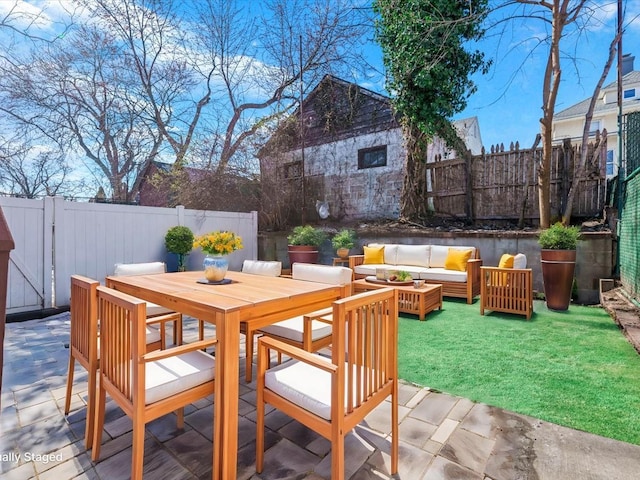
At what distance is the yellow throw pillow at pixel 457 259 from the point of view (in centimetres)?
539

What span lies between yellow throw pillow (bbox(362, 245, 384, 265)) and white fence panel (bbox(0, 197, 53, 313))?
5359mm

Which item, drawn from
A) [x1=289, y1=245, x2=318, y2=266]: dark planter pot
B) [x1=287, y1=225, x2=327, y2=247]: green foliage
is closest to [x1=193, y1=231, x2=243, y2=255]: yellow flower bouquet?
[x1=289, y1=245, x2=318, y2=266]: dark planter pot

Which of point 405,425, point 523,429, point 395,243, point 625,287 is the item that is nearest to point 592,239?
point 625,287

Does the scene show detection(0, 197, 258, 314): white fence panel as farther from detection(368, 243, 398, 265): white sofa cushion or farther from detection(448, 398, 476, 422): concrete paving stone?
detection(448, 398, 476, 422): concrete paving stone

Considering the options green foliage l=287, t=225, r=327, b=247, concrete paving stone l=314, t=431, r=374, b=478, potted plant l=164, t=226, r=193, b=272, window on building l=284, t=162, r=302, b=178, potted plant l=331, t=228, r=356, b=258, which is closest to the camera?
concrete paving stone l=314, t=431, r=374, b=478

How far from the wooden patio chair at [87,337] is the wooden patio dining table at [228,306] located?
14.4 inches

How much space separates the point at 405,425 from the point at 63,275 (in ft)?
17.7

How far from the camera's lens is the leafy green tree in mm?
6641

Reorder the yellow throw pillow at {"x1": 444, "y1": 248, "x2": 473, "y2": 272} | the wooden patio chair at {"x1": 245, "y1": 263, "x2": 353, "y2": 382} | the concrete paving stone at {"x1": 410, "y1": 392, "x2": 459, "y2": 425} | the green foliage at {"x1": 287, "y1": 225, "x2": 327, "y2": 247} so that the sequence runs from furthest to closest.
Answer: the green foliage at {"x1": 287, "y1": 225, "x2": 327, "y2": 247}, the yellow throw pillow at {"x1": 444, "y1": 248, "x2": 473, "y2": 272}, the wooden patio chair at {"x1": 245, "y1": 263, "x2": 353, "y2": 382}, the concrete paving stone at {"x1": 410, "y1": 392, "x2": 459, "y2": 425}

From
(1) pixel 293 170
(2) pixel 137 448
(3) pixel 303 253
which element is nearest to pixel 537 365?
(2) pixel 137 448

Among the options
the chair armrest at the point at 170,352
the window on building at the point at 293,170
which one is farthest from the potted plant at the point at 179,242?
the chair armrest at the point at 170,352

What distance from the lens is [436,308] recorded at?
15.3 ft

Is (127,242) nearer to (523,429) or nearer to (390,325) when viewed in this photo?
(390,325)

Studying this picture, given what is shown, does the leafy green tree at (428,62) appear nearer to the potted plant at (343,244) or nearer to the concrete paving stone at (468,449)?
the potted plant at (343,244)
